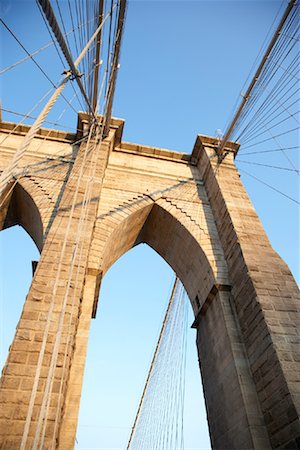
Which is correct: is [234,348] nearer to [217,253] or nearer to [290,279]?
[290,279]

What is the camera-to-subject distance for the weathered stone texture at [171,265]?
11.0 feet

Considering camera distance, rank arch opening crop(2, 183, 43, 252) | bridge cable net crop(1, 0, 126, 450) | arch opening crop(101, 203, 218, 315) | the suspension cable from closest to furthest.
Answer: bridge cable net crop(1, 0, 126, 450) → the suspension cable → arch opening crop(101, 203, 218, 315) → arch opening crop(2, 183, 43, 252)

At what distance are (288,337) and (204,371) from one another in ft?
7.84

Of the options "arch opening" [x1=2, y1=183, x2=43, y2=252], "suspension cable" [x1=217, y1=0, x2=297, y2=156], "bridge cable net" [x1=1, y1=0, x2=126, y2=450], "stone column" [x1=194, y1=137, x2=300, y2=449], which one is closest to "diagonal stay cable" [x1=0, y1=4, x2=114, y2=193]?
"bridge cable net" [x1=1, y1=0, x2=126, y2=450]

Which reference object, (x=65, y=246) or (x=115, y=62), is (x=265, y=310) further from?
(x=115, y=62)

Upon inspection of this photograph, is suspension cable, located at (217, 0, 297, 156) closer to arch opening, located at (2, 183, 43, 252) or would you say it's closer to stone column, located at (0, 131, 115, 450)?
stone column, located at (0, 131, 115, 450)

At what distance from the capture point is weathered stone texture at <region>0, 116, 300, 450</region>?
3340 mm

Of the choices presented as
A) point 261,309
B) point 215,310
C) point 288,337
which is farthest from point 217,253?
point 288,337

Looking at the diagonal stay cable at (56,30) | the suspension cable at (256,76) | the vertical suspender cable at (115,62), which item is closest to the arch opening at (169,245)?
the vertical suspender cable at (115,62)

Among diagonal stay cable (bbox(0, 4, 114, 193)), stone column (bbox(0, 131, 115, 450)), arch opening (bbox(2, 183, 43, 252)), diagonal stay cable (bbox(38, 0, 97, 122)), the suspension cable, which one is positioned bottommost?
stone column (bbox(0, 131, 115, 450))

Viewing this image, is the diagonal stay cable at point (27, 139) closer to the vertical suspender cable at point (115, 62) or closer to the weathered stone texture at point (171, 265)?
the weathered stone texture at point (171, 265)

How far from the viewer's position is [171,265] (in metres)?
7.94

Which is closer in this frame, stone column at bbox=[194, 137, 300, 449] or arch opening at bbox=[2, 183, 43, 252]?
stone column at bbox=[194, 137, 300, 449]

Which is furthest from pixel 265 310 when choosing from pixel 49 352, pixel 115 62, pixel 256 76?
pixel 115 62
